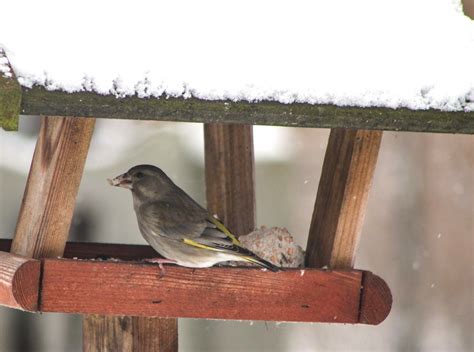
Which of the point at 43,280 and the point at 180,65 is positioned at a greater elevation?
the point at 180,65

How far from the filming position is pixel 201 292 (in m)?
4.57

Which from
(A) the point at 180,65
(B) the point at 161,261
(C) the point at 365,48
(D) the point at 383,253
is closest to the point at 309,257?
(B) the point at 161,261

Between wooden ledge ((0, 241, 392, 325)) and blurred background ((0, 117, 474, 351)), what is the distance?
12.5 feet

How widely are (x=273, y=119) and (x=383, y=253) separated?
16.7 feet

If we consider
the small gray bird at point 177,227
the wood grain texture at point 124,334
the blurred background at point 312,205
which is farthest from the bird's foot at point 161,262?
the blurred background at point 312,205

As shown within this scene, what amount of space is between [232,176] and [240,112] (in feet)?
6.22

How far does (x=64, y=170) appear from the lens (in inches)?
176

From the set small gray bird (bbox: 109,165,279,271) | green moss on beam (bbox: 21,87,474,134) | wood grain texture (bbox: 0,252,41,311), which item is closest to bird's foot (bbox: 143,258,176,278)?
small gray bird (bbox: 109,165,279,271)

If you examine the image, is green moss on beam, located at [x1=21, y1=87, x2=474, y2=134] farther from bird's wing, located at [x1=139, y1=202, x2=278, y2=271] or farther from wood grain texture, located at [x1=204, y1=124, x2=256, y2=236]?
wood grain texture, located at [x1=204, y1=124, x2=256, y2=236]

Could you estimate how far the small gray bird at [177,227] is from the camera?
4.79 m

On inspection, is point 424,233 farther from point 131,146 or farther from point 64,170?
point 64,170

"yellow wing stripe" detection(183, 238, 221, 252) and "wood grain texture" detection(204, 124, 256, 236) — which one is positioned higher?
"wood grain texture" detection(204, 124, 256, 236)

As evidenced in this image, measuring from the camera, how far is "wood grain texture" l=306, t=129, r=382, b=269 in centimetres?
491

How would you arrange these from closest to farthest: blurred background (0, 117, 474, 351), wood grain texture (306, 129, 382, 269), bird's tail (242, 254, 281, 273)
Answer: bird's tail (242, 254, 281, 273)
wood grain texture (306, 129, 382, 269)
blurred background (0, 117, 474, 351)
